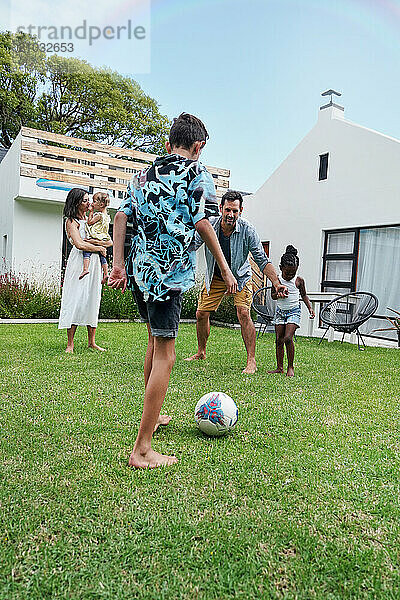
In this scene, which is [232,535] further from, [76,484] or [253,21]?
[253,21]

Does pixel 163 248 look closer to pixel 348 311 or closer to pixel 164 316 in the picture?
pixel 164 316

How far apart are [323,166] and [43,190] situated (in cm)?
608

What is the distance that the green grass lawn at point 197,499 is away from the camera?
1.46 metres

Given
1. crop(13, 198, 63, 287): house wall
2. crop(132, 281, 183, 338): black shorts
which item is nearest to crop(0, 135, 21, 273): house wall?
crop(13, 198, 63, 287): house wall

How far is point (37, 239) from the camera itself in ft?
35.9

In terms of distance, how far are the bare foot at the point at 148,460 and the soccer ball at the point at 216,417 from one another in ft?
1.37

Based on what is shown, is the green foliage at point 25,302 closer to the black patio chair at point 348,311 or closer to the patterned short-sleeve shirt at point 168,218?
the black patio chair at point 348,311

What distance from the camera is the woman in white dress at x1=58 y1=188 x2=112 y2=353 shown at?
5.33m

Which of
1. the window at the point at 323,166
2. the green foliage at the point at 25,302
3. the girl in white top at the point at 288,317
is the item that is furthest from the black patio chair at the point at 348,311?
the green foliage at the point at 25,302

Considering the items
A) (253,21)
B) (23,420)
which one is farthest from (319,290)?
(23,420)

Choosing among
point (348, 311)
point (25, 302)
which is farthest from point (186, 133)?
point (25, 302)

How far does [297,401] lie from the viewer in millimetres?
3602

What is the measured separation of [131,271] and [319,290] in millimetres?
8317

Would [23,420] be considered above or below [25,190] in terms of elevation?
below
